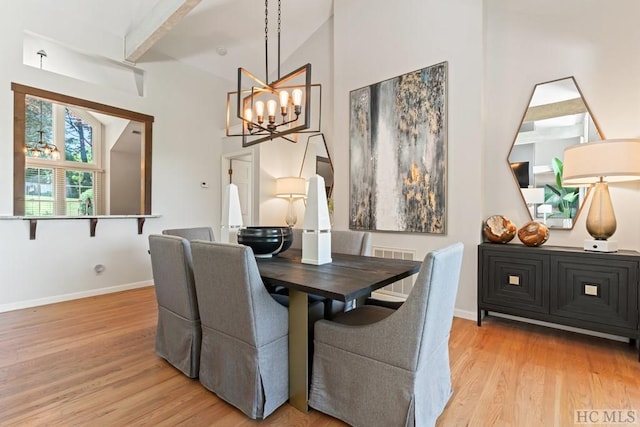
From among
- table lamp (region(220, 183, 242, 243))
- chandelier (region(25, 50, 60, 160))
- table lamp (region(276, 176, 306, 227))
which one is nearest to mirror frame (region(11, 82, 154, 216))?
chandelier (region(25, 50, 60, 160))

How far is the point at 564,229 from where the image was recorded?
2795mm

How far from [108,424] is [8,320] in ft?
7.77

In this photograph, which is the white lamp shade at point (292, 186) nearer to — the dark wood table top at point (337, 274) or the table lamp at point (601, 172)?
the dark wood table top at point (337, 274)

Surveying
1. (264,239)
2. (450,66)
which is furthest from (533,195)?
(264,239)

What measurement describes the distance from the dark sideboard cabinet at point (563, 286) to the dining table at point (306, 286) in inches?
51.4

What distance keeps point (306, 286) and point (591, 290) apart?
7.52 feet

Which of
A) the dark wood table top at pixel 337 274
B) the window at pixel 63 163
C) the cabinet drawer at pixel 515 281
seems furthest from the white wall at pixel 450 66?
the window at pixel 63 163

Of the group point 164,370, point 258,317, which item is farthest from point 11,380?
point 258,317

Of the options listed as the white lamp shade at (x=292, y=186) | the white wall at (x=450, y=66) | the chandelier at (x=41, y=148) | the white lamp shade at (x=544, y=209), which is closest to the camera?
the white lamp shade at (x=544, y=209)

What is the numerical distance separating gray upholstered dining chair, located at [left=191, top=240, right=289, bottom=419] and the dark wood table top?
0.14 metres

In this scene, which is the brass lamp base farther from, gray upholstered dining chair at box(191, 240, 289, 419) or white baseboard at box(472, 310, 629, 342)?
gray upholstered dining chair at box(191, 240, 289, 419)

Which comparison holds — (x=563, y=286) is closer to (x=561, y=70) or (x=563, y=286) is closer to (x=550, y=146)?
(x=550, y=146)

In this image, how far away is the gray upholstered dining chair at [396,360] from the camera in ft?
4.39

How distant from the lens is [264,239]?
2.15 meters
